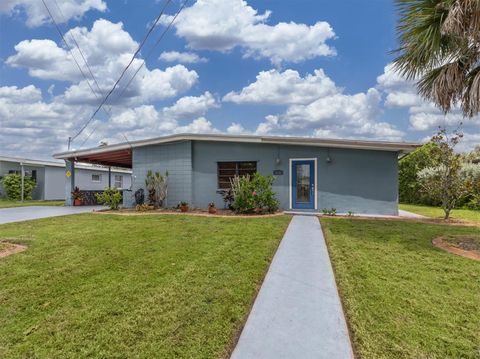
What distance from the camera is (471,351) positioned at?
2486 mm

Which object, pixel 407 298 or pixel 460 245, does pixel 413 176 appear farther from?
pixel 407 298

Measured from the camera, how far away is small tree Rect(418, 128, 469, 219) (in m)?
9.75

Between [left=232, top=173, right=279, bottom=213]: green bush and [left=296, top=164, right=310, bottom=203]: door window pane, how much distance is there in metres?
1.24

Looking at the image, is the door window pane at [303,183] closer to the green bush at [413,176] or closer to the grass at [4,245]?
the green bush at [413,176]

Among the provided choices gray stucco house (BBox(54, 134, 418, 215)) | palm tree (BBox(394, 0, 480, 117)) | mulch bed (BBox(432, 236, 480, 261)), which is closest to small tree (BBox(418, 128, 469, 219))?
gray stucco house (BBox(54, 134, 418, 215))

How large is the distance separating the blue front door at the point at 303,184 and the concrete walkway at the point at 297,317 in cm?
663

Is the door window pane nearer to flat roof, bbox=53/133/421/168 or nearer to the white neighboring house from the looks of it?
flat roof, bbox=53/133/421/168

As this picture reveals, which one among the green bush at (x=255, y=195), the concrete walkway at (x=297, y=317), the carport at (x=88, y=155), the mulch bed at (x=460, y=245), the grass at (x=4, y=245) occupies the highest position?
the carport at (x=88, y=155)

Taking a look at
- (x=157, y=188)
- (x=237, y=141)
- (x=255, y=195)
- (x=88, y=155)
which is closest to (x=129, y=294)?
(x=255, y=195)

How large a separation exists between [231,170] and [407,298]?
9.49 metres

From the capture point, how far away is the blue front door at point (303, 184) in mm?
11633

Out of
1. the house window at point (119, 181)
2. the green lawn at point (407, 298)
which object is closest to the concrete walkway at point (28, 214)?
the green lawn at point (407, 298)

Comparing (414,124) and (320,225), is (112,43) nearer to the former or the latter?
(320,225)

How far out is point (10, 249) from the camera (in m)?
5.60
